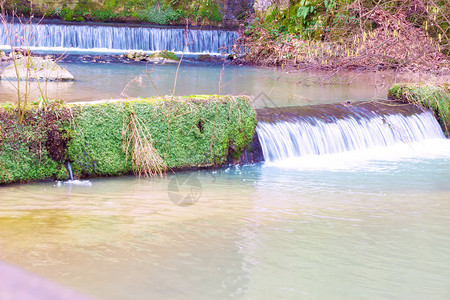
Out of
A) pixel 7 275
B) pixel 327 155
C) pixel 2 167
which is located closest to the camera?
pixel 7 275

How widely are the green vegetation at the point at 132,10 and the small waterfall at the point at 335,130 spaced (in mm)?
17579

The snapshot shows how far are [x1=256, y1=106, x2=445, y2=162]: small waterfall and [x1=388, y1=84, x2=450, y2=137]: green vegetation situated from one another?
25 cm

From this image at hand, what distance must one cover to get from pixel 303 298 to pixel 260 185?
427 cm

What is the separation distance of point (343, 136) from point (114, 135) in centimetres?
559

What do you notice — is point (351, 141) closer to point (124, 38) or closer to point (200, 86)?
point (200, 86)

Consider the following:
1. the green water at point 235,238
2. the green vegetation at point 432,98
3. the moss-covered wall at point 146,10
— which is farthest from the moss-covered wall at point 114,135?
the moss-covered wall at point 146,10

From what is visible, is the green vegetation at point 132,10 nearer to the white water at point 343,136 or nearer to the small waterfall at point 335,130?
the small waterfall at point 335,130

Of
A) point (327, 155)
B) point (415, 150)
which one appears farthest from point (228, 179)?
point (415, 150)

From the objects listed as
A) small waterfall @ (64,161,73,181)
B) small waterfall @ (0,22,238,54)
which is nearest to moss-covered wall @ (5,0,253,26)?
small waterfall @ (0,22,238,54)

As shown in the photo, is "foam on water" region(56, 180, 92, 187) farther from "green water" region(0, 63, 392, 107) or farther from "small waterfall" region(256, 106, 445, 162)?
"green water" region(0, 63, 392, 107)

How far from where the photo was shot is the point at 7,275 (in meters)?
0.46

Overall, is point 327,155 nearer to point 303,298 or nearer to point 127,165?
point 127,165

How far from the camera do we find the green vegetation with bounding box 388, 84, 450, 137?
14.0 m

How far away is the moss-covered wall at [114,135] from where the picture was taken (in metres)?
7.97
